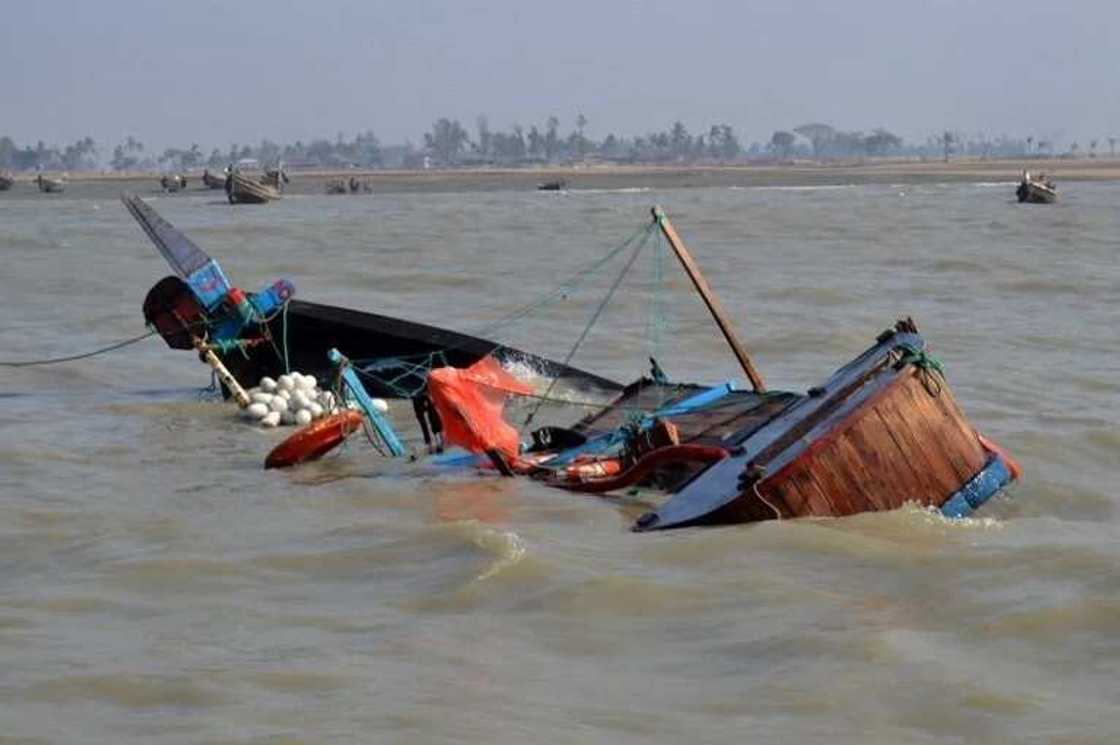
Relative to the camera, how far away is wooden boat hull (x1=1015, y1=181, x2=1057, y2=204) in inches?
2233

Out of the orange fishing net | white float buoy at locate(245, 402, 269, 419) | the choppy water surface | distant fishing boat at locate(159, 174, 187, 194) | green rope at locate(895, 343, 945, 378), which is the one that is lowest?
distant fishing boat at locate(159, 174, 187, 194)

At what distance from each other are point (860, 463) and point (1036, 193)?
1929 inches

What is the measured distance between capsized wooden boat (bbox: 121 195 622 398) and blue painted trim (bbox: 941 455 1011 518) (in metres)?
5.05

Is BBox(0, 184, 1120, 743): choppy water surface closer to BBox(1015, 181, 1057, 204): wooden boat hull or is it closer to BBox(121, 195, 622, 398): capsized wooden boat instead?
BBox(121, 195, 622, 398): capsized wooden boat

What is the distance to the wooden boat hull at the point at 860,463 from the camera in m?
9.70

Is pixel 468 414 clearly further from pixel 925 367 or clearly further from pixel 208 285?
pixel 208 285

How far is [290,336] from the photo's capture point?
15.9 m

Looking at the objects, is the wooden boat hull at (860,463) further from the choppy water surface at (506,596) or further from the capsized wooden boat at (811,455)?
the choppy water surface at (506,596)

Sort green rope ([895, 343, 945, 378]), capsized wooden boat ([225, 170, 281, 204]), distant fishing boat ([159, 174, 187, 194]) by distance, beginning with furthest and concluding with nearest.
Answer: distant fishing boat ([159, 174, 187, 194])
capsized wooden boat ([225, 170, 281, 204])
green rope ([895, 343, 945, 378])

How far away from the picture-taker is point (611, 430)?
1270 centimetres

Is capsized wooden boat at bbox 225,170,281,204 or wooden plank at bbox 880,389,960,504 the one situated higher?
wooden plank at bbox 880,389,960,504

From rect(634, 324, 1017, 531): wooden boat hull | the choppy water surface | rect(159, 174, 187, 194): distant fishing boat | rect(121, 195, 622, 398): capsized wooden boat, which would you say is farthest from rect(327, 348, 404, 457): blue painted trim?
rect(159, 174, 187, 194): distant fishing boat

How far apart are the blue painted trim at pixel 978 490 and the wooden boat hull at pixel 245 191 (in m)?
55.2

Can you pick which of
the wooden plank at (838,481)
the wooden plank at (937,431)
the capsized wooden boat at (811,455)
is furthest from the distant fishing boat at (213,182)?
the wooden plank at (838,481)
